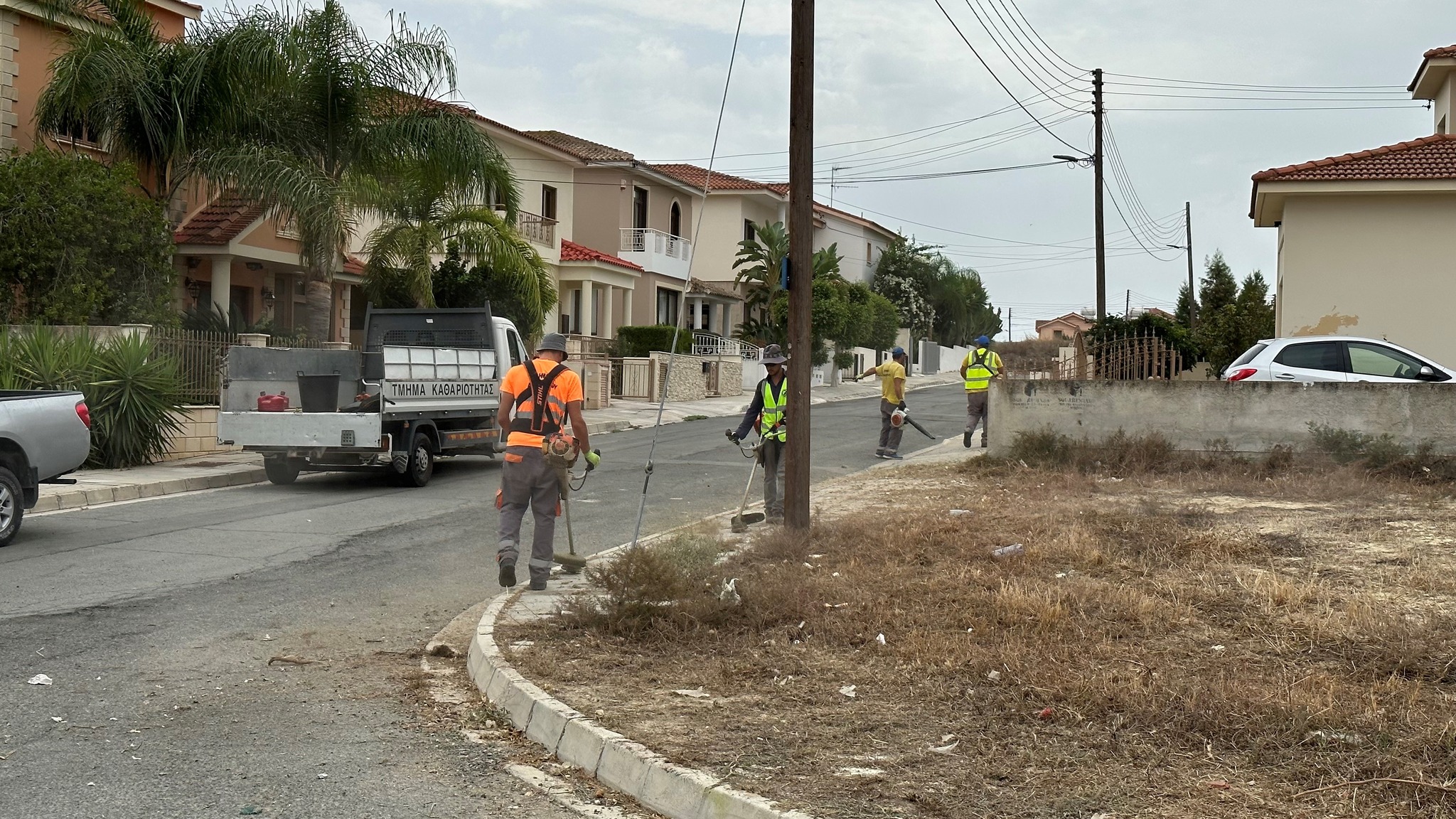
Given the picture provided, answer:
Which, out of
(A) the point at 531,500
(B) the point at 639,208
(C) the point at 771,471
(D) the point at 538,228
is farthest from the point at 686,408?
(A) the point at 531,500

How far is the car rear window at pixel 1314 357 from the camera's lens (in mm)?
16094

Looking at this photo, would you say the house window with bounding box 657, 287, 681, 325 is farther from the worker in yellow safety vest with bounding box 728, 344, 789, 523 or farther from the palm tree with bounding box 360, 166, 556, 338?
the worker in yellow safety vest with bounding box 728, 344, 789, 523

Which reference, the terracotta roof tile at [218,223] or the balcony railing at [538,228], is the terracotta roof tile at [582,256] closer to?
the balcony railing at [538,228]

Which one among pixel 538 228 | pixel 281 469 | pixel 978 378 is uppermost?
pixel 538 228

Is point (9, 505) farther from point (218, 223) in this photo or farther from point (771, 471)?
point (218, 223)

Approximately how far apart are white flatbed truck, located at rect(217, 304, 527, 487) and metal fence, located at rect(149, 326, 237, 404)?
10.7ft

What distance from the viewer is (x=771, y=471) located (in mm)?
12289

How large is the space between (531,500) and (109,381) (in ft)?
34.3

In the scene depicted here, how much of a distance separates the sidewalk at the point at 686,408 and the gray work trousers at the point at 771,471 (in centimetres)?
792

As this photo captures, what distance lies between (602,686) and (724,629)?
1.16m

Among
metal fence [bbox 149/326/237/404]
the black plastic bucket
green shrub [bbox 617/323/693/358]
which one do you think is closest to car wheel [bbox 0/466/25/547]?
the black plastic bucket

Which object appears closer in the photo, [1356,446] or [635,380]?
[1356,446]

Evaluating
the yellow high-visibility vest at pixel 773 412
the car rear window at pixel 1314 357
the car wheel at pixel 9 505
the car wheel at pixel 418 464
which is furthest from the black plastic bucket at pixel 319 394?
the car rear window at pixel 1314 357

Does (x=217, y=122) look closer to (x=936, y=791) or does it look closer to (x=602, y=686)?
(x=602, y=686)
